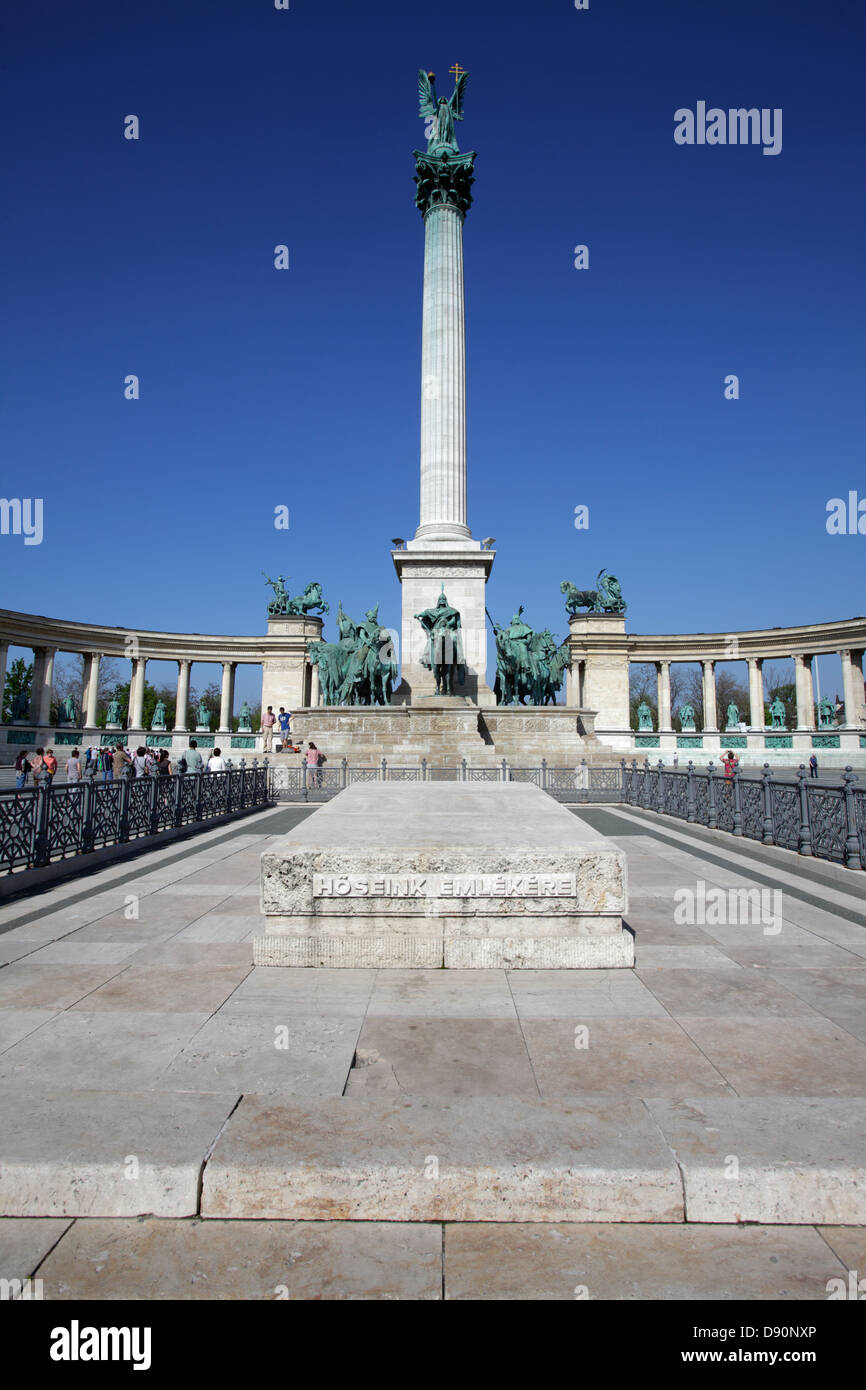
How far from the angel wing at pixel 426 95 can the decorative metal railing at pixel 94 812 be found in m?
41.4

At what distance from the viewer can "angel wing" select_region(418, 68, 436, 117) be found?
40.7 metres

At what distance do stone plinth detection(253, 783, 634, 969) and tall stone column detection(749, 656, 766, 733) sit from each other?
2548 inches

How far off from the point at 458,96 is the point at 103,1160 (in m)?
51.9

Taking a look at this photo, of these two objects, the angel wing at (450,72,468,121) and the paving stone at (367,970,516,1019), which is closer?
the paving stone at (367,970,516,1019)

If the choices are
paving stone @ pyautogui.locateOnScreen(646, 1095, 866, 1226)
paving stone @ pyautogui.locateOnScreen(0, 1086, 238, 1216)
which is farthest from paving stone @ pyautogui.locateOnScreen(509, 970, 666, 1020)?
paving stone @ pyautogui.locateOnScreen(0, 1086, 238, 1216)

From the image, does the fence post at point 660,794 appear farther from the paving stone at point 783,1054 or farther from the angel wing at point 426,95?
the angel wing at point 426,95

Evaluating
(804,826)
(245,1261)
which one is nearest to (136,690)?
(804,826)

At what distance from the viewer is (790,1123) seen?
3451mm

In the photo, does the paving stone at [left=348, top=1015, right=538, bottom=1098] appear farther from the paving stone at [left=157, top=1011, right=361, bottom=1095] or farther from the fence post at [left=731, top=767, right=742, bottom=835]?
the fence post at [left=731, top=767, right=742, bottom=835]

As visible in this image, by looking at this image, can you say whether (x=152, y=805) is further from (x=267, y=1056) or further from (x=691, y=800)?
(x=691, y=800)

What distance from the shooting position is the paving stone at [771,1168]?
304 cm

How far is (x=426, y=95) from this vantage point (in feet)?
134

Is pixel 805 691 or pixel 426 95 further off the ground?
pixel 426 95

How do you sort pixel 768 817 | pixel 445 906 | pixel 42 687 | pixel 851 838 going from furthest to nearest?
pixel 42 687
pixel 768 817
pixel 851 838
pixel 445 906
